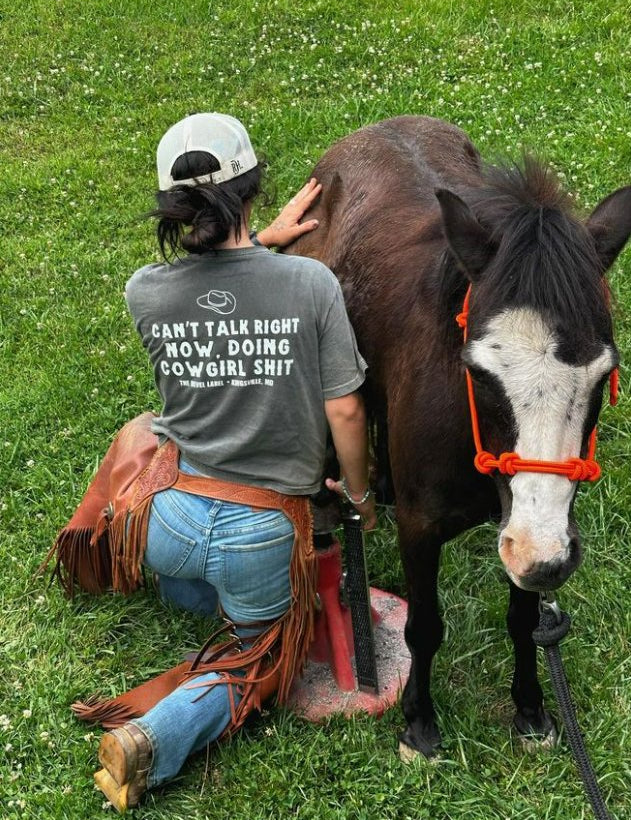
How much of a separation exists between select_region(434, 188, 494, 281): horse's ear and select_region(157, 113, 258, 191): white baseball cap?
2.50ft

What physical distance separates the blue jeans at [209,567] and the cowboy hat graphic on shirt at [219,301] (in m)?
0.67

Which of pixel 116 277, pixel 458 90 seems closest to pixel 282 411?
pixel 116 277

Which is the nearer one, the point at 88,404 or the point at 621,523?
the point at 621,523

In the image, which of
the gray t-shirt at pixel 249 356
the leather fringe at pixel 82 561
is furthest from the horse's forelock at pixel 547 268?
the leather fringe at pixel 82 561

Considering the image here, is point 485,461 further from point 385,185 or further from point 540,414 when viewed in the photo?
point 385,185

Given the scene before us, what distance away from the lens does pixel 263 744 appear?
3816 millimetres

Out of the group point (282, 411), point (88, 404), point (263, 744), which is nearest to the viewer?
point (282, 411)

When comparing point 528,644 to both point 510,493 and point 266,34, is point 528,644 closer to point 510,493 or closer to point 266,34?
point 510,493

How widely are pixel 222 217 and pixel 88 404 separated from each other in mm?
2858

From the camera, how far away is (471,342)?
283cm

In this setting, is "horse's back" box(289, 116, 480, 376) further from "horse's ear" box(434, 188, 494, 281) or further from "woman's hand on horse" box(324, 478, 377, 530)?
"horse's ear" box(434, 188, 494, 281)

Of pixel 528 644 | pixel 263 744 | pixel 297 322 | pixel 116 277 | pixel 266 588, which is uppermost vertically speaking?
pixel 297 322

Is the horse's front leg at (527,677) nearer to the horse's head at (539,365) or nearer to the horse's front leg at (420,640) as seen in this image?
the horse's front leg at (420,640)

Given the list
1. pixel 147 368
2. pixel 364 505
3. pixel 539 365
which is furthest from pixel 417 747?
pixel 147 368
